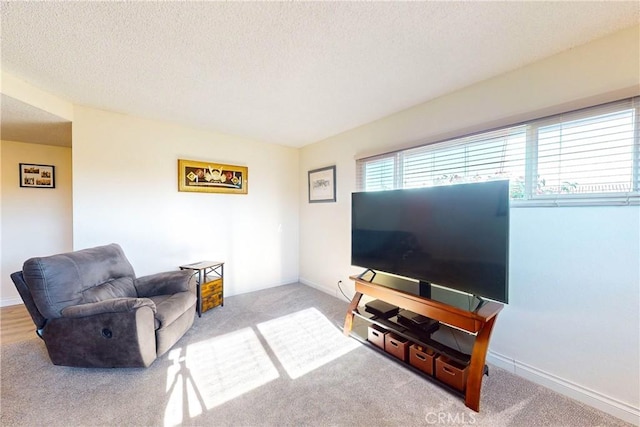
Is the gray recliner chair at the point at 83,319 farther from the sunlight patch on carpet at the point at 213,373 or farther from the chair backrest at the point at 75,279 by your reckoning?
the sunlight patch on carpet at the point at 213,373

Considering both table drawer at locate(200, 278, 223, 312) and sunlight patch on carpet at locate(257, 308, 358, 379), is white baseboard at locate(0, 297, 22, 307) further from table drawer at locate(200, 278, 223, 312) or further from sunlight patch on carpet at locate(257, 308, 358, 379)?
sunlight patch on carpet at locate(257, 308, 358, 379)

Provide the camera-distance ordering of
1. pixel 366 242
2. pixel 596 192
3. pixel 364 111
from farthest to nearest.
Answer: pixel 364 111 → pixel 366 242 → pixel 596 192

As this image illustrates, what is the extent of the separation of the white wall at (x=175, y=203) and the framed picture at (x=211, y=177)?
8cm

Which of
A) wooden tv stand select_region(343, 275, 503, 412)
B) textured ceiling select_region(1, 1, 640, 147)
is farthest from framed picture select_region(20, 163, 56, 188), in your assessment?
wooden tv stand select_region(343, 275, 503, 412)

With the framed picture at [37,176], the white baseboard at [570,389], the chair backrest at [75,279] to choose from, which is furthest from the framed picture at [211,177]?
the white baseboard at [570,389]

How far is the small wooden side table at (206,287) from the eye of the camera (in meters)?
2.86

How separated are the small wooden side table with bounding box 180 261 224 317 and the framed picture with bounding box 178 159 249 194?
1025mm

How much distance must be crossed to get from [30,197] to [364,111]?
182 inches

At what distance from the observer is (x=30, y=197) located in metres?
3.40

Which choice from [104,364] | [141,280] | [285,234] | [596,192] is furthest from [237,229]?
[596,192]

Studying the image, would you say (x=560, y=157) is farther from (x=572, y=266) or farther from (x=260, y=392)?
(x=260, y=392)

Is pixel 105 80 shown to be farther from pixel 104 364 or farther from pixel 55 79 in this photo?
pixel 104 364

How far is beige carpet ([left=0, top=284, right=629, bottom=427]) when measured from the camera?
148 centimetres

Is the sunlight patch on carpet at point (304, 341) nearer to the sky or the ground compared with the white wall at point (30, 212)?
nearer to the ground
